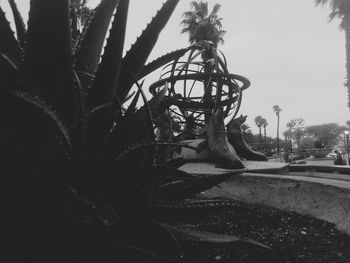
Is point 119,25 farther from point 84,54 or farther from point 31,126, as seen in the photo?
point 31,126

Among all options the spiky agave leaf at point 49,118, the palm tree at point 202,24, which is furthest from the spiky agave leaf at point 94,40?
the palm tree at point 202,24

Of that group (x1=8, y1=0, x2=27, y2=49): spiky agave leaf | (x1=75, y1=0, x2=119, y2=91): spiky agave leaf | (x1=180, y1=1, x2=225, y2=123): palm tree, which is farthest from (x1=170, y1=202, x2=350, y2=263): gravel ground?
(x1=180, y1=1, x2=225, y2=123): palm tree

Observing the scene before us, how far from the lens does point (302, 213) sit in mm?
1696

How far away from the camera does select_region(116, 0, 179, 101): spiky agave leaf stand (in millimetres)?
759

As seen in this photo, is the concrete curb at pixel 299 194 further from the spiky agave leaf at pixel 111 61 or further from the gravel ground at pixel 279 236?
the spiky agave leaf at pixel 111 61

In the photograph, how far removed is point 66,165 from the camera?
1.96 ft

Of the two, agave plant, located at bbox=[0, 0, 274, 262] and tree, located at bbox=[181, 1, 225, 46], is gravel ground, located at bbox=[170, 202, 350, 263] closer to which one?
agave plant, located at bbox=[0, 0, 274, 262]

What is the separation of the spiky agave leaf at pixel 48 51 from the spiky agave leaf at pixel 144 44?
157mm

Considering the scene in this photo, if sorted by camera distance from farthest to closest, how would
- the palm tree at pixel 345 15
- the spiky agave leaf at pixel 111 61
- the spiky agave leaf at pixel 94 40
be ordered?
the palm tree at pixel 345 15, the spiky agave leaf at pixel 94 40, the spiky agave leaf at pixel 111 61

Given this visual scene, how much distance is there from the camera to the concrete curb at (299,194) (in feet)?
4.83

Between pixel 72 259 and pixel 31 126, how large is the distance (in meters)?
0.28

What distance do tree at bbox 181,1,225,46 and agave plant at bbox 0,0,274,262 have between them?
68.3ft

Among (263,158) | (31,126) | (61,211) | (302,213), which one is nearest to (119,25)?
(31,126)

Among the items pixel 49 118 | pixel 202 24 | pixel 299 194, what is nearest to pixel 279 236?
pixel 299 194
